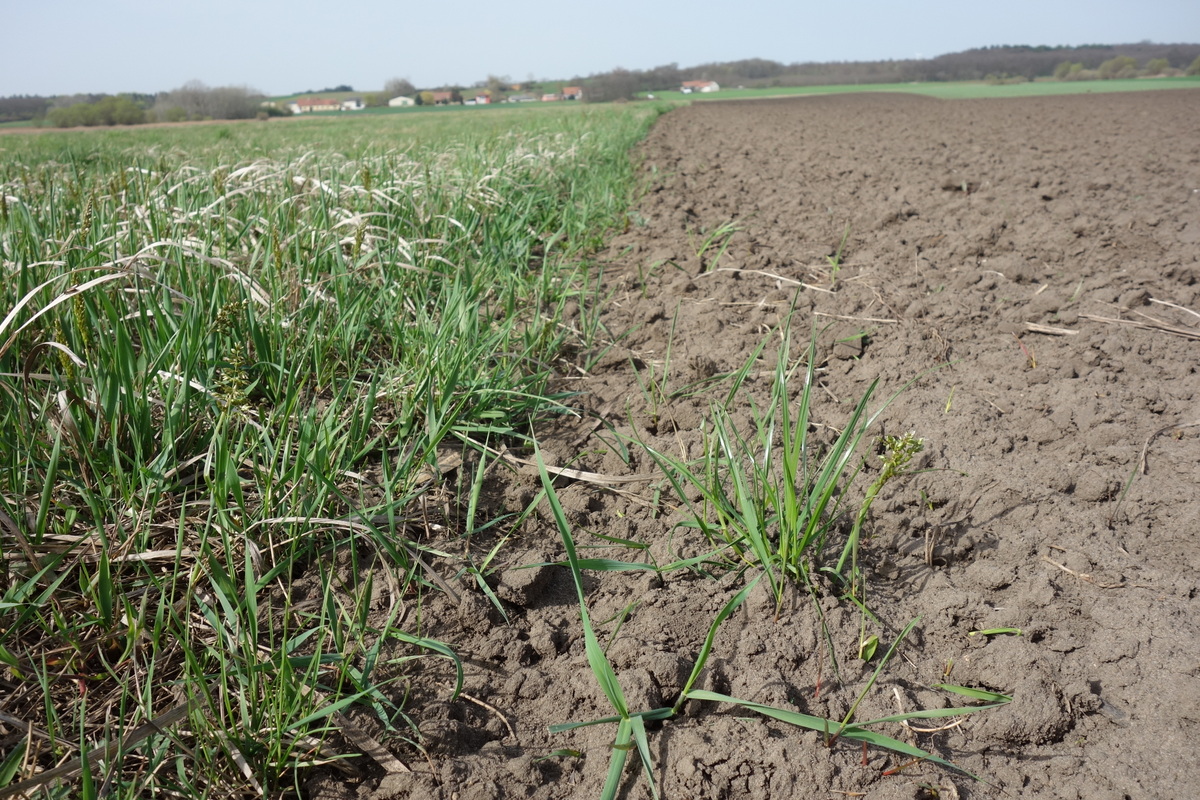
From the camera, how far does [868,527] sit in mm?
1622

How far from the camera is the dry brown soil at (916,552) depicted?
1.11 m

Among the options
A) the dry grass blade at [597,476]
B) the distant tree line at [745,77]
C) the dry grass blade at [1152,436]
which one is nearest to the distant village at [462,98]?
the distant tree line at [745,77]

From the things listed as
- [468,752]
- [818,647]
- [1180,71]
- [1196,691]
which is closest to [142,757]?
[468,752]

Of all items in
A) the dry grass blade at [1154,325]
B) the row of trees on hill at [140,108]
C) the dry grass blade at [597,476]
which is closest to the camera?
the dry grass blade at [597,476]

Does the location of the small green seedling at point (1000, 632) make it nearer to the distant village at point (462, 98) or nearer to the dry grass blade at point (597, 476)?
the dry grass blade at point (597, 476)

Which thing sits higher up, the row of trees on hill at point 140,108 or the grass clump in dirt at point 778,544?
the row of trees on hill at point 140,108

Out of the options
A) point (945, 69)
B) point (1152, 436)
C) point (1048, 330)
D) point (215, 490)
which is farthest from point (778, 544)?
point (945, 69)

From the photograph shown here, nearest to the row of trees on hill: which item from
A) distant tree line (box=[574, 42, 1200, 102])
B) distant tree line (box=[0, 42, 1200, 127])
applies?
distant tree line (box=[0, 42, 1200, 127])

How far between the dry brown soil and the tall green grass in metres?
0.16

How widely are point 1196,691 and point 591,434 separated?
4.43ft

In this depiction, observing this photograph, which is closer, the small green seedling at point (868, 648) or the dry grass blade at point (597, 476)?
the small green seedling at point (868, 648)

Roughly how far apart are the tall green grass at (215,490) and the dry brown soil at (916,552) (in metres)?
0.16

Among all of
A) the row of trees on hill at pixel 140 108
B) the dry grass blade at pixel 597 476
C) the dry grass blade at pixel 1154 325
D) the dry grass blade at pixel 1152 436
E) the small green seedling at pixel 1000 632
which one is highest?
the row of trees on hill at pixel 140 108

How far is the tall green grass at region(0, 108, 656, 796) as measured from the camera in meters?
1.08
